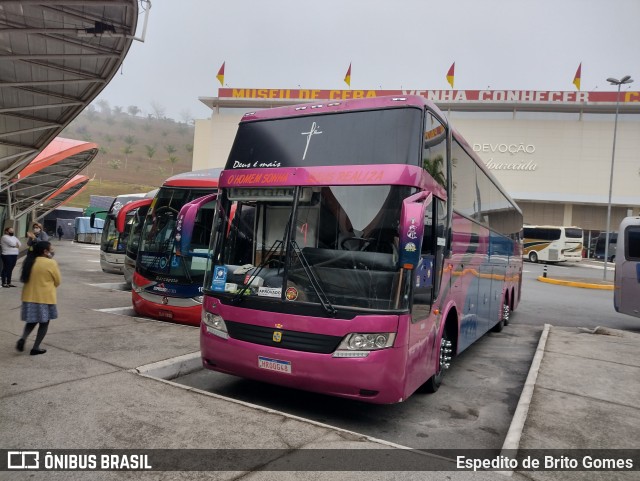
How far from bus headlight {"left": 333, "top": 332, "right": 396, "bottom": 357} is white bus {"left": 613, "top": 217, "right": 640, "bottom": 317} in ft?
33.0

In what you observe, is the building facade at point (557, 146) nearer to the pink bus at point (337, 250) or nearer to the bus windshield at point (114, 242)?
the bus windshield at point (114, 242)

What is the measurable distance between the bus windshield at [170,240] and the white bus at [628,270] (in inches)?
398

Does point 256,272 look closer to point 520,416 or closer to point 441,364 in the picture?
point 441,364

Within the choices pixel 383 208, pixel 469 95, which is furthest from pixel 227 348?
pixel 469 95

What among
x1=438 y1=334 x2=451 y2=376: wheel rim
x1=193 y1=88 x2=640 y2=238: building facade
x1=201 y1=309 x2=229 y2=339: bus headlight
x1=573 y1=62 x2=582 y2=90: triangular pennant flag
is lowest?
x1=438 y1=334 x2=451 y2=376: wheel rim

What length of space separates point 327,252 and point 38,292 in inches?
170

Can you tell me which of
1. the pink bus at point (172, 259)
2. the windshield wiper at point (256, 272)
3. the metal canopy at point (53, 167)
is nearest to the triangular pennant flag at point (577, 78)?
the metal canopy at point (53, 167)

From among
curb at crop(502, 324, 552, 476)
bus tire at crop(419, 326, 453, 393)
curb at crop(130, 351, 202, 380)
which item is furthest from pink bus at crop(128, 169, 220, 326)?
curb at crop(502, 324, 552, 476)

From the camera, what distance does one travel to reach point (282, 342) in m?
4.93

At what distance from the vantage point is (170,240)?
9.95 metres

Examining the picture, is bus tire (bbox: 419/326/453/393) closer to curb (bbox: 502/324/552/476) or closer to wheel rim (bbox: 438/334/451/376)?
wheel rim (bbox: 438/334/451/376)

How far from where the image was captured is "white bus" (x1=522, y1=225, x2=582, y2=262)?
124ft

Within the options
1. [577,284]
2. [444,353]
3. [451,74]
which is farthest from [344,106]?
[451,74]

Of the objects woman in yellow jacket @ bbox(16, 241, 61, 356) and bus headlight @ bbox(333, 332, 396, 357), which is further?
woman in yellow jacket @ bbox(16, 241, 61, 356)
